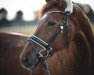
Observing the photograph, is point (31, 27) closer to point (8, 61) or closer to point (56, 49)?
point (8, 61)

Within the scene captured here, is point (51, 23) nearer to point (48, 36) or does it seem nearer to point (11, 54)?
point (48, 36)

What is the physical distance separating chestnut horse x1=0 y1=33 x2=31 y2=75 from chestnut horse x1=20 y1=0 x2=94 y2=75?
35.1 inches

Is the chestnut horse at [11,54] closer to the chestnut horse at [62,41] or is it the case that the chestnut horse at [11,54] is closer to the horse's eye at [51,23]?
the chestnut horse at [62,41]

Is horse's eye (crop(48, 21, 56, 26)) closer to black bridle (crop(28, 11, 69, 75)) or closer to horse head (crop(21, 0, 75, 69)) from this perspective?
horse head (crop(21, 0, 75, 69))

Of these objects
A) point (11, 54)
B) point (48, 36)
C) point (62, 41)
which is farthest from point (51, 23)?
point (11, 54)

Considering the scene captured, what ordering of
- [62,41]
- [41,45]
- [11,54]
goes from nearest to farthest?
[41,45] → [62,41] → [11,54]

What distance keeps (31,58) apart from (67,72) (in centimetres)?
94

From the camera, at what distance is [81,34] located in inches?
177

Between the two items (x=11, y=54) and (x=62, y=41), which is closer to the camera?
(x=62, y=41)

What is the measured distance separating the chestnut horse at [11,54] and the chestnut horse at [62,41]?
0.89 metres

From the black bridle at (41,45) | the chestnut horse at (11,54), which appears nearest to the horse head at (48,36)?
the black bridle at (41,45)

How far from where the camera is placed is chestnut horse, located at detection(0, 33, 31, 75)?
5.53 meters

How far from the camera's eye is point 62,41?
429 cm

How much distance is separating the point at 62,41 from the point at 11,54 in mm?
1844
